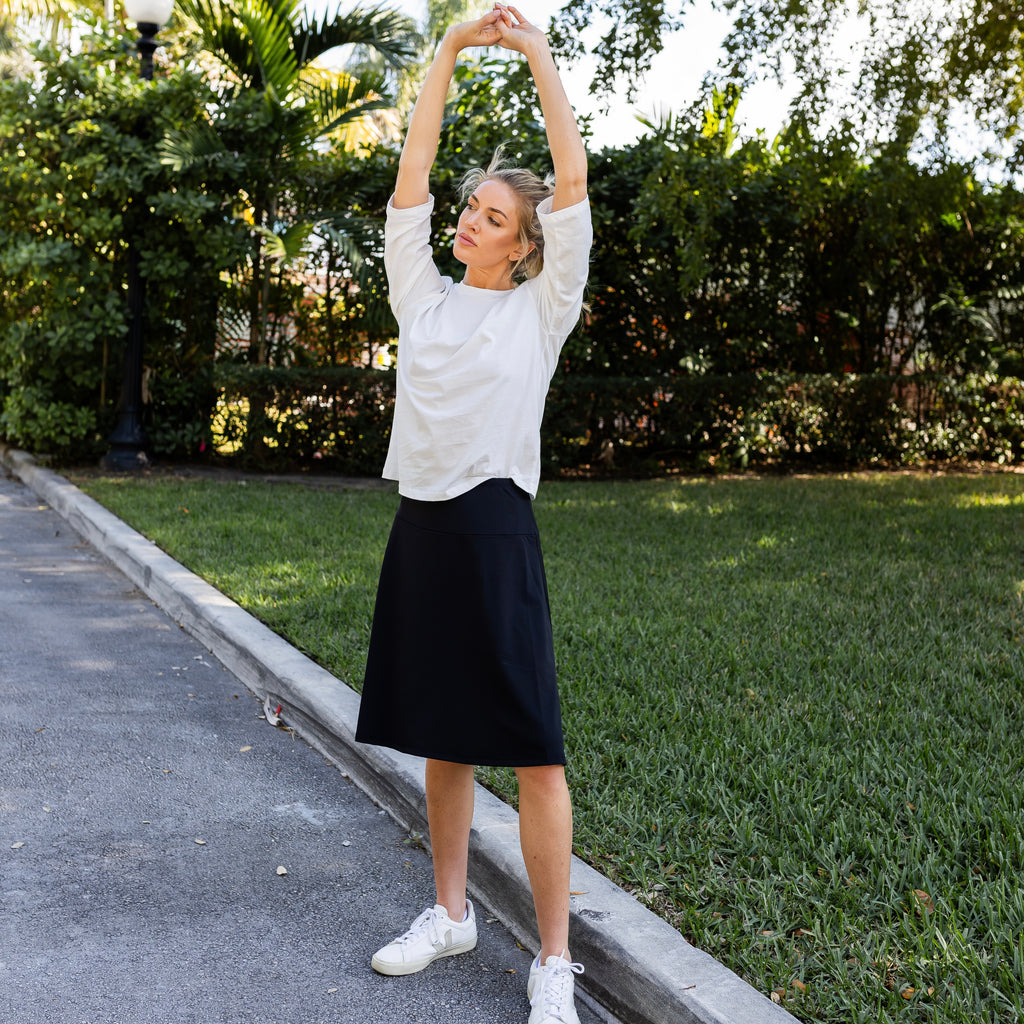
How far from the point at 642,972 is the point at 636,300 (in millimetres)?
10309

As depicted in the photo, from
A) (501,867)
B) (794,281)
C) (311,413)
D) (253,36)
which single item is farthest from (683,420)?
(501,867)

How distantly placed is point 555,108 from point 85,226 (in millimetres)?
→ 8780

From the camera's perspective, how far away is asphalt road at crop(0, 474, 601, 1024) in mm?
2389

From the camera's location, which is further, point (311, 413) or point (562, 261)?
point (311, 413)

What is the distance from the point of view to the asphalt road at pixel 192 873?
2389 mm

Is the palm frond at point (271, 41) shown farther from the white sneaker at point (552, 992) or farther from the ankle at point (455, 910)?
the white sneaker at point (552, 992)

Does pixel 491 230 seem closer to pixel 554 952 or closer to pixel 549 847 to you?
pixel 549 847

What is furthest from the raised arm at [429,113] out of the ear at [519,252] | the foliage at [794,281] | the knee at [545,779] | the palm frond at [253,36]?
the palm frond at [253,36]

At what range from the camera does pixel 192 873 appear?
2953 mm

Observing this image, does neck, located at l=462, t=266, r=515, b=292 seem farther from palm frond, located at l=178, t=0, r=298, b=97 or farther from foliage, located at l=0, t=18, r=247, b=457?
palm frond, located at l=178, t=0, r=298, b=97

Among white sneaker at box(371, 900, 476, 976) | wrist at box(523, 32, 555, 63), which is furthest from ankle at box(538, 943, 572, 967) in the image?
wrist at box(523, 32, 555, 63)

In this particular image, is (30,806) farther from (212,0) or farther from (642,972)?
(212,0)

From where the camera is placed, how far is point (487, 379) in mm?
2299

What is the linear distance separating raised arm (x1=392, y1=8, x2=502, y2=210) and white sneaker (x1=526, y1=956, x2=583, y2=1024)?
173 cm
